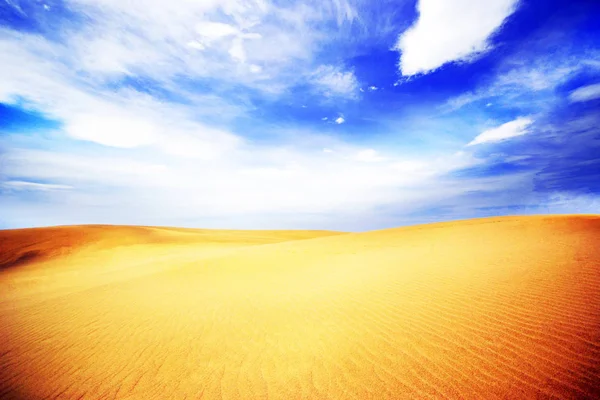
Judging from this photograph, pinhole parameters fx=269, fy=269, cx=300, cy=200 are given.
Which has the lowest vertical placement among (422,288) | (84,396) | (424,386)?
(84,396)

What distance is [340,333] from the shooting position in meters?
4.79

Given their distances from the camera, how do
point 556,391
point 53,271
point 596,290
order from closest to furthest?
point 556,391 → point 596,290 → point 53,271

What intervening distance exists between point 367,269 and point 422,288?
9.97 feet

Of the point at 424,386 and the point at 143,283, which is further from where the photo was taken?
the point at 143,283

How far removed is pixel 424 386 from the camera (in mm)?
3234

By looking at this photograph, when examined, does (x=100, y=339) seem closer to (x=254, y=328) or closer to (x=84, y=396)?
(x=84, y=396)

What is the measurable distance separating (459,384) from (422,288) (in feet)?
11.2

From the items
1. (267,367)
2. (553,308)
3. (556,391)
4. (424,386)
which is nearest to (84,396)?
(267,367)

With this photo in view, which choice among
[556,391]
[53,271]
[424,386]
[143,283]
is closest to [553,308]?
[556,391]

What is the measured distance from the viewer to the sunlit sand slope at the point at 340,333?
3.38 m

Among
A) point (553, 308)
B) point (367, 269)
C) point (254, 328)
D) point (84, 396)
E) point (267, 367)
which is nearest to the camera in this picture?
point (84, 396)

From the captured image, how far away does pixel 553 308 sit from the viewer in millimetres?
4395

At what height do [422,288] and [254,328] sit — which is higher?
[422,288]

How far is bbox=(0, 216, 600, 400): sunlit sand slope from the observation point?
338cm
